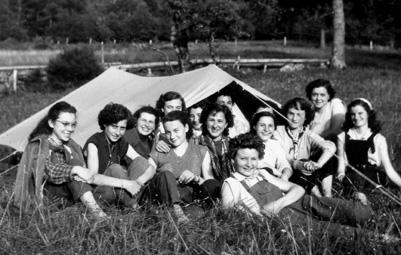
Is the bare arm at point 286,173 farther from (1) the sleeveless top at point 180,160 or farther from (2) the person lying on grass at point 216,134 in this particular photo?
(1) the sleeveless top at point 180,160

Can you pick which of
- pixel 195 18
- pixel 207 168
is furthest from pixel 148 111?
pixel 195 18

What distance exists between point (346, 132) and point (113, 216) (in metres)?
2.53

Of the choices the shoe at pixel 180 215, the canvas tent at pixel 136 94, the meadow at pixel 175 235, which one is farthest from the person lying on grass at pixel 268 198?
the canvas tent at pixel 136 94

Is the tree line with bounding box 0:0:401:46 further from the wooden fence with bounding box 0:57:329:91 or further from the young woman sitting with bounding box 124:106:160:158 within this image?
the young woman sitting with bounding box 124:106:160:158

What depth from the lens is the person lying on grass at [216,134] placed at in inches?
219

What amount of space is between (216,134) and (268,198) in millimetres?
1176

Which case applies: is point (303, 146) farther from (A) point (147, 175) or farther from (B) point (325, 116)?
(A) point (147, 175)

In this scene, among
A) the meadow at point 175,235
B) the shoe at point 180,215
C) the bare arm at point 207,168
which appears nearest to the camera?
the meadow at point 175,235

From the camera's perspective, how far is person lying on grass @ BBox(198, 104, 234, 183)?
5566mm

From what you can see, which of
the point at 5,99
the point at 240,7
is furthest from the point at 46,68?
the point at 240,7

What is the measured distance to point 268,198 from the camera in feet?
15.5

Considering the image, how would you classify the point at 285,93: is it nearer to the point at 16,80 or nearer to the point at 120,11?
the point at 16,80

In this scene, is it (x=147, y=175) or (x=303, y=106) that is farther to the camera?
(x=303, y=106)

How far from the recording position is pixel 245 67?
22797 mm
